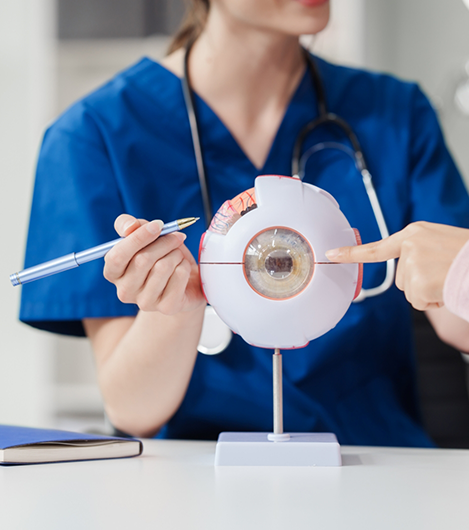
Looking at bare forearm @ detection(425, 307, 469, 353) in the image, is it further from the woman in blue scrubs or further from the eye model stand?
the eye model stand

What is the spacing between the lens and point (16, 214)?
2.02 m

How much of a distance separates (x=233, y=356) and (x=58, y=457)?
33cm

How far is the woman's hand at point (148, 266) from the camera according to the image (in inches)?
20.7

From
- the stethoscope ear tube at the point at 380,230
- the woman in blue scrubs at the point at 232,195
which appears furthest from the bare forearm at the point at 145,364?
the stethoscope ear tube at the point at 380,230

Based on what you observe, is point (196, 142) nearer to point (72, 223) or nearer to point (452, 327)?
point (72, 223)

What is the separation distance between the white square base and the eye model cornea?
0.14 meters

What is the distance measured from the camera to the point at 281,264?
519mm

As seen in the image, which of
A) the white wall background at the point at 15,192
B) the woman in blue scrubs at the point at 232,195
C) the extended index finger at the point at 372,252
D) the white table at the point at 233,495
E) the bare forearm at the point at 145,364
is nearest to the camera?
the white table at the point at 233,495

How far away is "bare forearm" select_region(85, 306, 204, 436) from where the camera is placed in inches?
27.0

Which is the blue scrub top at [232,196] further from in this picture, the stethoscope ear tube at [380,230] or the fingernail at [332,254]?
the fingernail at [332,254]

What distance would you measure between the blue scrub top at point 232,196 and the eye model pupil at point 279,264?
328 millimetres

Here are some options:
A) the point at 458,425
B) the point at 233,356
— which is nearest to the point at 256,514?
the point at 233,356

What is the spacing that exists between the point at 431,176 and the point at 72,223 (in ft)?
1.84

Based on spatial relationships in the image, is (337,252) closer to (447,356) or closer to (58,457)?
(58,457)
